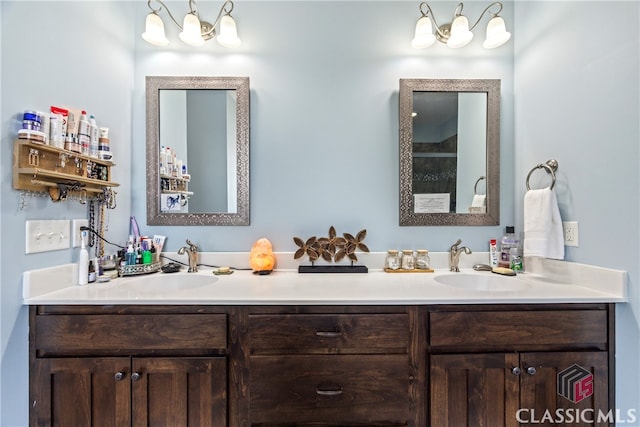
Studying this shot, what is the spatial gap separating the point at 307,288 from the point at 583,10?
1.71 meters

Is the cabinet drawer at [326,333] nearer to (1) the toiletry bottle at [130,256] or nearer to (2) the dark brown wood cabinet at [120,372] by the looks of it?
(2) the dark brown wood cabinet at [120,372]

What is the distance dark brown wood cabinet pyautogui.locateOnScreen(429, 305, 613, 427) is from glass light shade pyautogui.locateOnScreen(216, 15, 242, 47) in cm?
168

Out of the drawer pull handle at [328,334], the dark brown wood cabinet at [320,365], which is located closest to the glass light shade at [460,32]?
the dark brown wood cabinet at [320,365]

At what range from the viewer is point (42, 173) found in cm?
102

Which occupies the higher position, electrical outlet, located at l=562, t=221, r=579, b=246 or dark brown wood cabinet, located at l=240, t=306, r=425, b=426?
electrical outlet, located at l=562, t=221, r=579, b=246

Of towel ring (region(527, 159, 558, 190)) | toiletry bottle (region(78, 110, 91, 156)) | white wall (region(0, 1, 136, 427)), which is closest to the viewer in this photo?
white wall (region(0, 1, 136, 427))

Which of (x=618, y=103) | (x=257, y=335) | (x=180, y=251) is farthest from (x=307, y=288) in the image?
(x=618, y=103)

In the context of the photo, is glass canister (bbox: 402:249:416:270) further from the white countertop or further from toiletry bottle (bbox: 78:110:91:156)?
toiletry bottle (bbox: 78:110:91:156)

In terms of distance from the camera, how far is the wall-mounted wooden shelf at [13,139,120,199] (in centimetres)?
101

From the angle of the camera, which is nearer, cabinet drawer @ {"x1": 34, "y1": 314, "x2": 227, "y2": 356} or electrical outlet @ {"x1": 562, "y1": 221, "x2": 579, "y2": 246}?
cabinet drawer @ {"x1": 34, "y1": 314, "x2": 227, "y2": 356}

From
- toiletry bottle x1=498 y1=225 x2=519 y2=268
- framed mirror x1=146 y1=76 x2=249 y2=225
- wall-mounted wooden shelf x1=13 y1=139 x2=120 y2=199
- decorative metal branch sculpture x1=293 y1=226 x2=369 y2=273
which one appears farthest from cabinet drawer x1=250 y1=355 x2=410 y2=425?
wall-mounted wooden shelf x1=13 y1=139 x2=120 y2=199

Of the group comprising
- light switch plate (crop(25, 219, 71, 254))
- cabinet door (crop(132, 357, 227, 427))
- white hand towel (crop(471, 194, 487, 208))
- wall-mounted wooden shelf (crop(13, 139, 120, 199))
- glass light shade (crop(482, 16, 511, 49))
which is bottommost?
cabinet door (crop(132, 357, 227, 427))

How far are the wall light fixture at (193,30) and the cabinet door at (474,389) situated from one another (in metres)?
1.84

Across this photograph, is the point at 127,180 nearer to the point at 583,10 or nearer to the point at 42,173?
the point at 42,173
